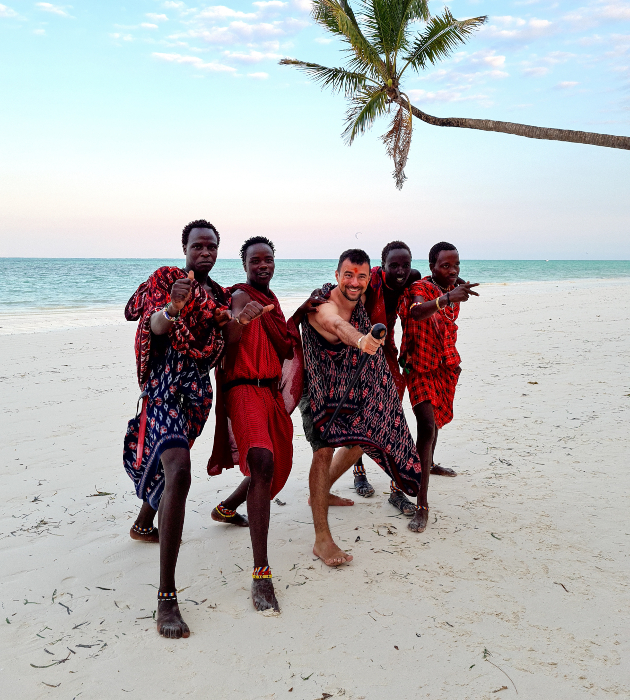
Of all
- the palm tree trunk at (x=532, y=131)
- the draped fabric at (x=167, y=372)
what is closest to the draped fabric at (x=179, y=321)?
the draped fabric at (x=167, y=372)

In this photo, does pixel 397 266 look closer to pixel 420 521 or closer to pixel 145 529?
pixel 420 521

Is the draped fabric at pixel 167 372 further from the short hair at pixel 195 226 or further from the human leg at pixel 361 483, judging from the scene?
the human leg at pixel 361 483

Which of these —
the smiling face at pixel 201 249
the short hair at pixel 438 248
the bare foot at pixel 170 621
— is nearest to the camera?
the bare foot at pixel 170 621

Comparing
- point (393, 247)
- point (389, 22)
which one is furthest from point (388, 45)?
point (393, 247)

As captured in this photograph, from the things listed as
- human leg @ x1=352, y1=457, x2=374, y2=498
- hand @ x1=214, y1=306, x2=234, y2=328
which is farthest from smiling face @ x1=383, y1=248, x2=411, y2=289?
hand @ x1=214, y1=306, x2=234, y2=328

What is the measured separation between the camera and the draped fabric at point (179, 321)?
9.90ft

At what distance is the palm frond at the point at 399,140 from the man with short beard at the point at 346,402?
865 centimetres

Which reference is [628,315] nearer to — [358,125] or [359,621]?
[358,125]

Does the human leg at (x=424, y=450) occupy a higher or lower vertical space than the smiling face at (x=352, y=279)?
lower

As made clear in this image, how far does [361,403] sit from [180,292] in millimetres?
1400

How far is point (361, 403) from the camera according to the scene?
144 inches

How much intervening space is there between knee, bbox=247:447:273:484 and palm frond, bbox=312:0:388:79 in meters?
9.42

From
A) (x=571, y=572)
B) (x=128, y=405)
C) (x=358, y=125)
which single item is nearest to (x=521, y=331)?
(x=358, y=125)

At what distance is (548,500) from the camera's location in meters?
4.11
